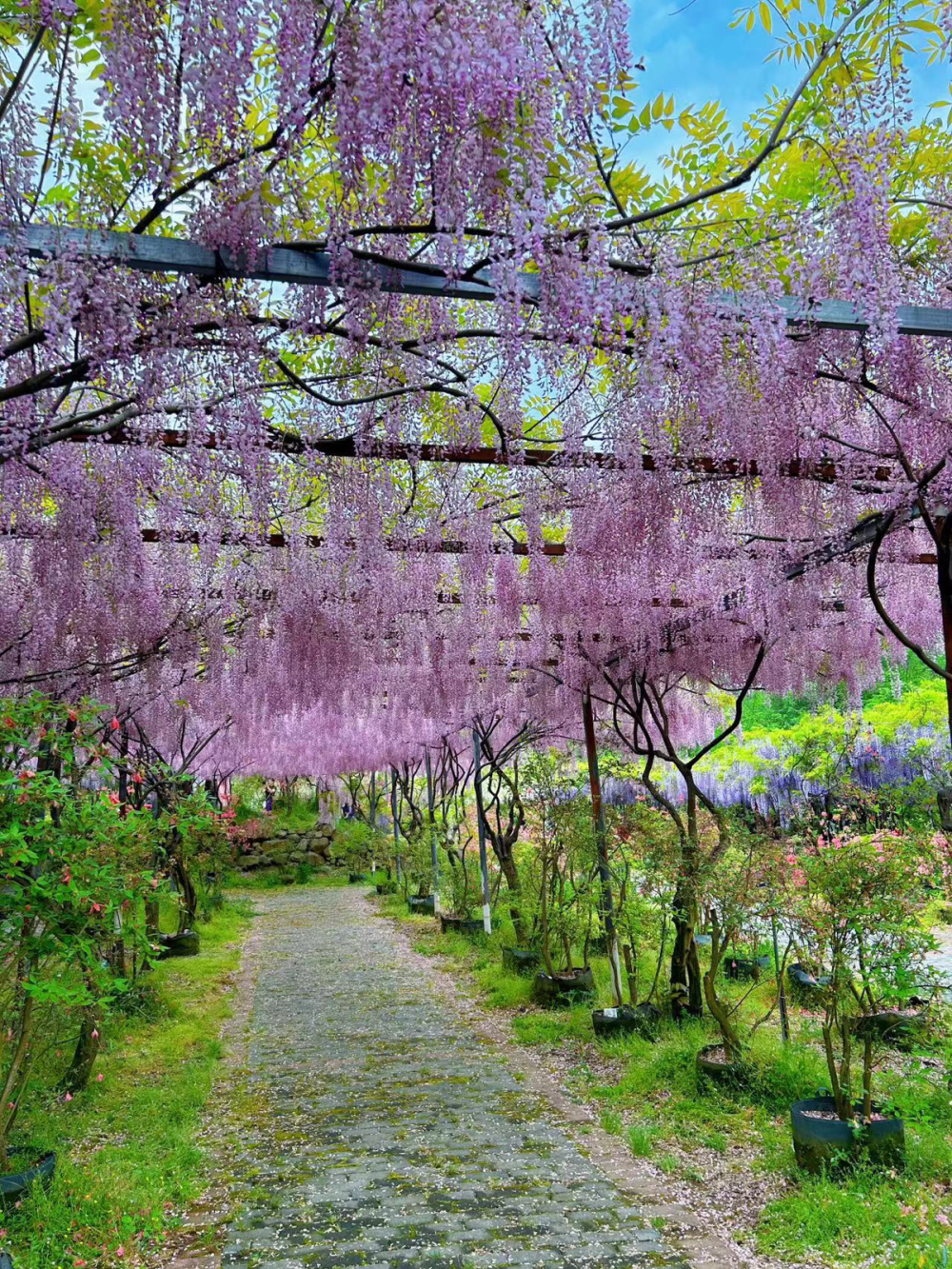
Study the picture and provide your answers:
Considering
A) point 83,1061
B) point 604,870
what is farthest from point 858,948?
point 83,1061

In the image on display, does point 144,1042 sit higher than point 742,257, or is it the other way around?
point 742,257

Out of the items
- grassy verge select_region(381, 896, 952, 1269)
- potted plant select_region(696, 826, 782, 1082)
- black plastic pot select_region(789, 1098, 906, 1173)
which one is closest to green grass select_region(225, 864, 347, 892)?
grassy verge select_region(381, 896, 952, 1269)

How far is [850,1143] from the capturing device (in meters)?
3.25

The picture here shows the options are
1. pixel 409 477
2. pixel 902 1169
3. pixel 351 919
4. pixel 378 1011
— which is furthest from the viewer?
pixel 351 919

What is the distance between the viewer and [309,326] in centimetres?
252

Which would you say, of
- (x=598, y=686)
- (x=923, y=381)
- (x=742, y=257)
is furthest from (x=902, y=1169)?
(x=598, y=686)

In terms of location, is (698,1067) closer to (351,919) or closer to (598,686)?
(598,686)

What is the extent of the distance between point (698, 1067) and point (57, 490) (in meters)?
3.99

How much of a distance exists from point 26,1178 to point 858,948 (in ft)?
10.1

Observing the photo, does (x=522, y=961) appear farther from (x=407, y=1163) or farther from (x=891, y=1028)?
(x=407, y=1163)

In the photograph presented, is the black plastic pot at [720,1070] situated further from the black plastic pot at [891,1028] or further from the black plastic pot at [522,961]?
the black plastic pot at [522,961]

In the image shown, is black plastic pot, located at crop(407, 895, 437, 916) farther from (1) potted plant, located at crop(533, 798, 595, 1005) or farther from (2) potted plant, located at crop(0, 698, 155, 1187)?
(2) potted plant, located at crop(0, 698, 155, 1187)

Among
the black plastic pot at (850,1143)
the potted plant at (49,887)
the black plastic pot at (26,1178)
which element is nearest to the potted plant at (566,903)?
the black plastic pot at (850,1143)

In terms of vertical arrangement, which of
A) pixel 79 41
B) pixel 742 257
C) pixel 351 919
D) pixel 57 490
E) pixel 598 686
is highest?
pixel 79 41
